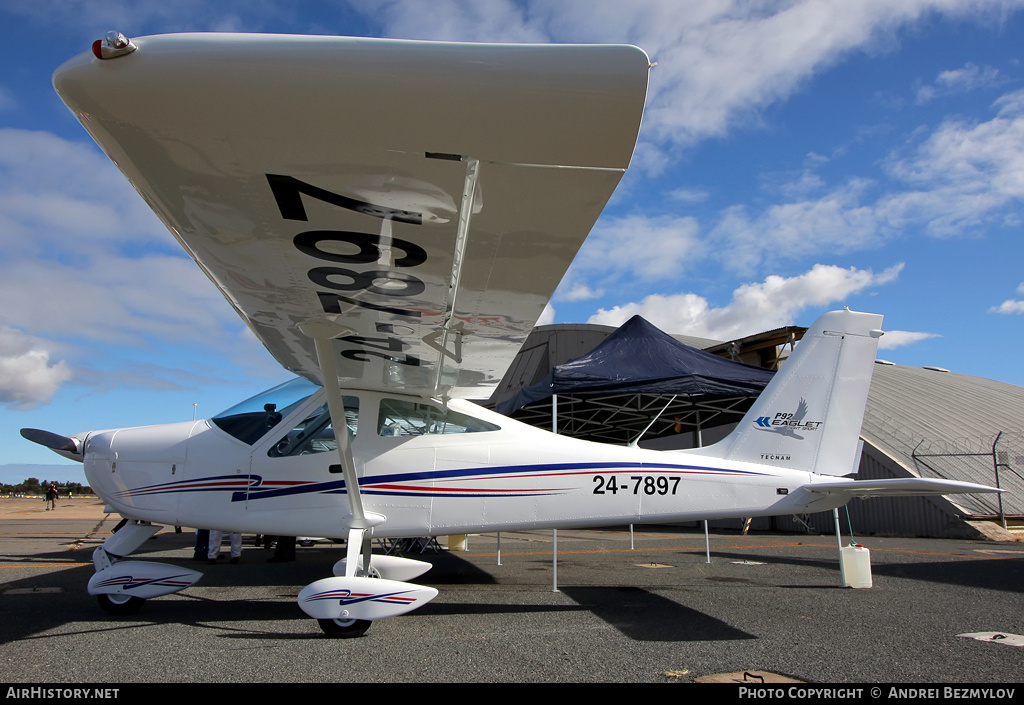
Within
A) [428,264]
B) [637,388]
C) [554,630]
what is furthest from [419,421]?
[637,388]

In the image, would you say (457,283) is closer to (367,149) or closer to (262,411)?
(367,149)

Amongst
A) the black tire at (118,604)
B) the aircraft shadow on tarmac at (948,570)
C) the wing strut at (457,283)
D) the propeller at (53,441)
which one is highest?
the wing strut at (457,283)

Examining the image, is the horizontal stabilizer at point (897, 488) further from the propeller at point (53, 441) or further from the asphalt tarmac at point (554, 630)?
the propeller at point (53, 441)

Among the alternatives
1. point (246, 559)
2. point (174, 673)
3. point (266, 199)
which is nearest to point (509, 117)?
point (266, 199)

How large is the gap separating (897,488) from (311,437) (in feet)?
16.0

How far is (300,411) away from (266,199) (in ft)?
11.0

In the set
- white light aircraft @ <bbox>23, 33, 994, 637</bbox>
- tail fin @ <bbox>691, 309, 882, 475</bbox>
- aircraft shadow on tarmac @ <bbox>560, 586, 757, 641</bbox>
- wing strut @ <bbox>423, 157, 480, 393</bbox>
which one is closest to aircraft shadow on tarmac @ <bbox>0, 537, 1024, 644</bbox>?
aircraft shadow on tarmac @ <bbox>560, 586, 757, 641</bbox>

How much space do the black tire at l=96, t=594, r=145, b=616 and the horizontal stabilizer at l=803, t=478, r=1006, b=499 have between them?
577cm

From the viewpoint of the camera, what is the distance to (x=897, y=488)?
4816 millimetres

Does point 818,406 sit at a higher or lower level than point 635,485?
higher

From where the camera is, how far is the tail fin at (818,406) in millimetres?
5852

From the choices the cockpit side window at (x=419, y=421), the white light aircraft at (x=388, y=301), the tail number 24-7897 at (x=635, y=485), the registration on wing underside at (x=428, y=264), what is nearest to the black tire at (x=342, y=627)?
the white light aircraft at (x=388, y=301)

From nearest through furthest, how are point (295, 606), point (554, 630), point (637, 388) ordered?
point (554, 630) < point (295, 606) < point (637, 388)

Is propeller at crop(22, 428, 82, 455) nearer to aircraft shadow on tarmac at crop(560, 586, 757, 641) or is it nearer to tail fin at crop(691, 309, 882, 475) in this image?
aircraft shadow on tarmac at crop(560, 586, 757, 641)
